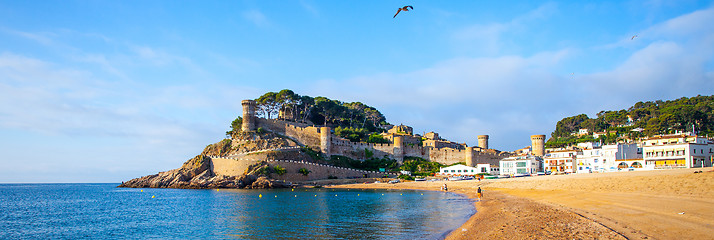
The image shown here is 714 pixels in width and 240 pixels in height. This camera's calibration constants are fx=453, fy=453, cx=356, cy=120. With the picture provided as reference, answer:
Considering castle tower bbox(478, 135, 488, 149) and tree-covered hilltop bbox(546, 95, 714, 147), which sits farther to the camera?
castle tower bbox(478, 135, 488, 149)

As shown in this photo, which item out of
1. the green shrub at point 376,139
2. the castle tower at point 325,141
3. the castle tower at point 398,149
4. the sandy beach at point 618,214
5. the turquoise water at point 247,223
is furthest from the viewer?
the green shrub at point 376,139

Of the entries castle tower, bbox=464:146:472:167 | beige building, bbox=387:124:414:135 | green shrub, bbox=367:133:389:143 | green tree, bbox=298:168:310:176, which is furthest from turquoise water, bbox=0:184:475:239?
beige building, bbox=387:124:414:135

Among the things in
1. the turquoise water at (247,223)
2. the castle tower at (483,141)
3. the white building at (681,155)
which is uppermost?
the castle tower at (483,141)

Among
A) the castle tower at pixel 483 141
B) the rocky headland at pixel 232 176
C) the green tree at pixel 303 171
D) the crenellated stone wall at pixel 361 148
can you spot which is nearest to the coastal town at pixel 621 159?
the crenellated stone wall at pixel 361 148

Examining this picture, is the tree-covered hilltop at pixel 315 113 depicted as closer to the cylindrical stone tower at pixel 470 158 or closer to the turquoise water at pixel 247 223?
the cylindrical stone tower at pixel 470 158

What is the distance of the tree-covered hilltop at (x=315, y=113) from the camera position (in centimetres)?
6975

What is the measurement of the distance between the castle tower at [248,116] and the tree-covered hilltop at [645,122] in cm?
5216

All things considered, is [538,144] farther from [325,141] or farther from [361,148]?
[325,141]

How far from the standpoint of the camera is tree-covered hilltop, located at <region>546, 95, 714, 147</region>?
73500 millimetres

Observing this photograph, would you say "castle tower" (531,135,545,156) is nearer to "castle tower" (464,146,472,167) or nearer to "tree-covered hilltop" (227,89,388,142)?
"castle tower" (464,146,472,167)

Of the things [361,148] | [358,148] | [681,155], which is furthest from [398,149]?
[681,155]

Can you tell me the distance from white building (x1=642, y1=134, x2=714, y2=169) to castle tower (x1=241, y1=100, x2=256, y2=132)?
45.7m

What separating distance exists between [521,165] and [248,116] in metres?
36.4

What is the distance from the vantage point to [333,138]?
64438 millimetres
